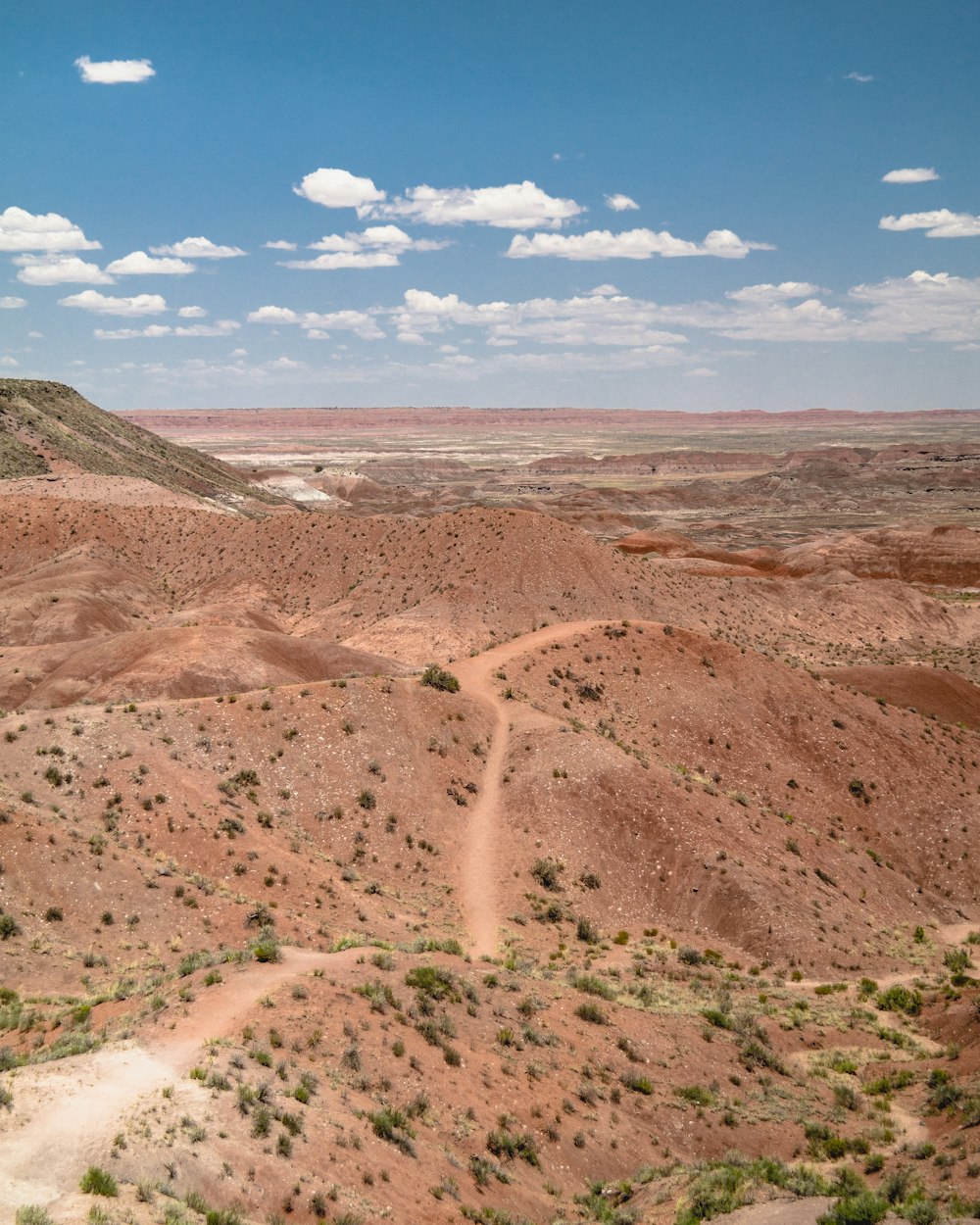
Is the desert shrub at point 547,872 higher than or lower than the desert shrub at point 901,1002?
higher

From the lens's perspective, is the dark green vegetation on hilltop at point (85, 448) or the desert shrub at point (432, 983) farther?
the dark green vegetation on hilltop at point (85, 448)

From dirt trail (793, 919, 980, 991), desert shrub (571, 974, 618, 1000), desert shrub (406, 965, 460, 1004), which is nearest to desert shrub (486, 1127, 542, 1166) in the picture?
desert shrub (406, 965, 460, 1004)

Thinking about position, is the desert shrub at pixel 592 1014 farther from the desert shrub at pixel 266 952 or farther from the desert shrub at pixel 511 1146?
the desert shrub at pixel 266 952

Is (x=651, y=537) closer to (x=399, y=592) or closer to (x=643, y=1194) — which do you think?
(x=399, y=592)

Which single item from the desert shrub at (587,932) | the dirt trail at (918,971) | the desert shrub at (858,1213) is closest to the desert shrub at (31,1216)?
the desert shrub at (858,1213)

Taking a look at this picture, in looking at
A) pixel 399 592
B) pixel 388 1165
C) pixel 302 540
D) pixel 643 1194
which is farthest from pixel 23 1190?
pixel 302 540

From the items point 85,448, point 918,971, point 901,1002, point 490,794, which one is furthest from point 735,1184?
point 85,448
